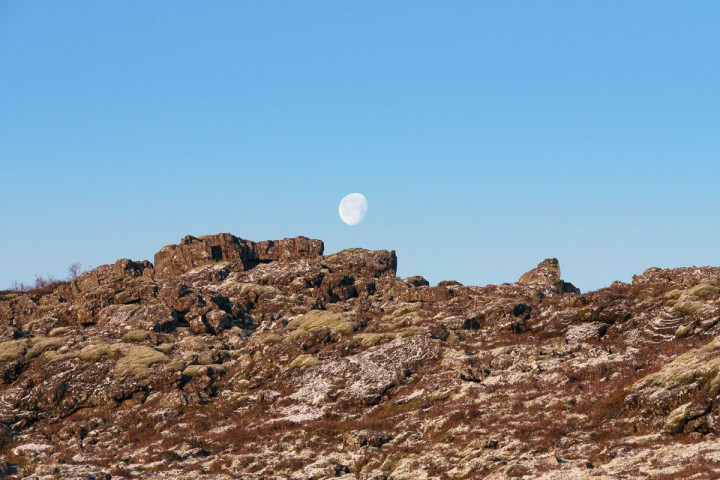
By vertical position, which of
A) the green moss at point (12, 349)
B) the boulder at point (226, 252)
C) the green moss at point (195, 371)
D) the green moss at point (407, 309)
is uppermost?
the boulder at point (226, 252)

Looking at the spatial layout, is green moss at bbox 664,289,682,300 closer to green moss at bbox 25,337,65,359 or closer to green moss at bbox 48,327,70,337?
green moss at bbox 25,337,65,359

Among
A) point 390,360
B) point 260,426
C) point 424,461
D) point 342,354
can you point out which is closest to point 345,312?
point 342,354

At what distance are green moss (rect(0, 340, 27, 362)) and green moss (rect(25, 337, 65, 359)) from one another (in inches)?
31.2

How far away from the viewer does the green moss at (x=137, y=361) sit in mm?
68812

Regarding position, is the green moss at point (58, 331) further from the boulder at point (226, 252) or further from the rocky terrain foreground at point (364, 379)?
the boulder at point (226, 252)

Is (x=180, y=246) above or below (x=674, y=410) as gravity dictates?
above

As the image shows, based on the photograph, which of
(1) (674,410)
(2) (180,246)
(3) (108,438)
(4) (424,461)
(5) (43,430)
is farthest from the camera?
(2) (180,246)

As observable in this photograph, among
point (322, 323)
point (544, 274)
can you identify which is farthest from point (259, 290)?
point (544, 274)

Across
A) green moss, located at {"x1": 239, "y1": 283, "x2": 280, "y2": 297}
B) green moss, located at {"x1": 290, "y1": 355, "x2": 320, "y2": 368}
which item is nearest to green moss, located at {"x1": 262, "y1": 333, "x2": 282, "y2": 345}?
green moss, located at {"x1": 290, "y1": 355, "x2": 320, "y2": 368}

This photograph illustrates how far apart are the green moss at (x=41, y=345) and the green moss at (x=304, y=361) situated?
2868 cm

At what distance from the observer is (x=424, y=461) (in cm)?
4056

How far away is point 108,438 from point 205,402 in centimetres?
884

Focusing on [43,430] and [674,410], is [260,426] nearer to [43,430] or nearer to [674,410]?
[43,430]

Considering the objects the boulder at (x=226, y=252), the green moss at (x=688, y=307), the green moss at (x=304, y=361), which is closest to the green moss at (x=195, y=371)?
the green moss at (x=304, y=361)
